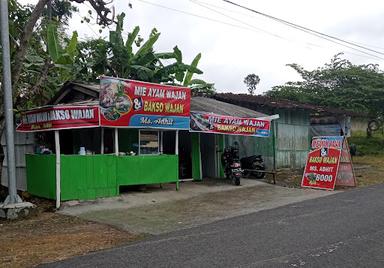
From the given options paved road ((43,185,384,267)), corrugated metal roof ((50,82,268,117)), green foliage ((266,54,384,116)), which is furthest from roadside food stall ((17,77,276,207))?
green foliage ((266,54,384,116))

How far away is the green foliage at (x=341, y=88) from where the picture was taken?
29516 mm

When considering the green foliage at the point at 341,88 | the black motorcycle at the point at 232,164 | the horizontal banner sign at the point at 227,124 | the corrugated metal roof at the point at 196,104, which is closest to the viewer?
the corrugated metal roof at the point at 196,104

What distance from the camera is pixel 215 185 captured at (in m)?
16.1

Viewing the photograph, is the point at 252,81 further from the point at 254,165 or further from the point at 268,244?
the point at 268,244

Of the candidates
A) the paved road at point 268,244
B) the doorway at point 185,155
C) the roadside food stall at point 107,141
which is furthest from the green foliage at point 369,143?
the paved road at point 268,244

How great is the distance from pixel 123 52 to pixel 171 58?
1.91 meters

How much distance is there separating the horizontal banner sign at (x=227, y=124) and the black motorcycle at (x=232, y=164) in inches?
35.9

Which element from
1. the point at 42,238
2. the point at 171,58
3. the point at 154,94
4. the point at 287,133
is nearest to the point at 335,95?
the point at 287,133

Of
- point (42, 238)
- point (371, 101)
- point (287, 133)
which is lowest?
point (42, 238)

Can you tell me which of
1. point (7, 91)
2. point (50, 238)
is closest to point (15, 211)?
point (50, 238)

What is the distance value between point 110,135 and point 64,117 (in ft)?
9.02

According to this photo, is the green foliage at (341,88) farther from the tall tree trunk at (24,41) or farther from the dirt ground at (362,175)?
the tall tree trunk at (24,41)

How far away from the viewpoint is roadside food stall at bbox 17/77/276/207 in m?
11.9

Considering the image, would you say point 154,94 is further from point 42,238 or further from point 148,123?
point 42,238
